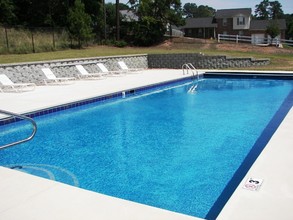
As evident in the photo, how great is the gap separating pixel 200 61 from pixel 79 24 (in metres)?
9.35

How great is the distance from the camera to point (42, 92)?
35.8 feet

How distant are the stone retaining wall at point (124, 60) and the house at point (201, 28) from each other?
2821 cm

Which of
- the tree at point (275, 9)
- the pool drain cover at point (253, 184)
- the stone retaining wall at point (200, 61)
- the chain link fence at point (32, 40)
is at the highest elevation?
the tree at point (275, 9)


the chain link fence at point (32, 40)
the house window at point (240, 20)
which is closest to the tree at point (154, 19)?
the chain link fence at point (32, 40)

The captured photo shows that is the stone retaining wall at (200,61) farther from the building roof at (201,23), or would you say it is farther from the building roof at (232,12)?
the building roof at (201,23)

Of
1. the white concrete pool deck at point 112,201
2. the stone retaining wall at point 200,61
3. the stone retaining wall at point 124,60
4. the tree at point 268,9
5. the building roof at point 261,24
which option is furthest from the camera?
the tree at point 268,9

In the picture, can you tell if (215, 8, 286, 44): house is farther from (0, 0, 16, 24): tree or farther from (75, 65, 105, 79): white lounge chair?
(75, 65, 105, 79): white lounge chair

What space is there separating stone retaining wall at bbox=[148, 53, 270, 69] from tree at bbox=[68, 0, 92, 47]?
Answer: 626 cm

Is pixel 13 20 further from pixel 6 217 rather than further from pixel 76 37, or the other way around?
pixel 6 217

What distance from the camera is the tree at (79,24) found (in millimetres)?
22769

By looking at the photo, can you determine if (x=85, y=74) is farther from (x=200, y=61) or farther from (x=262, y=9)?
(x=262, y=9)

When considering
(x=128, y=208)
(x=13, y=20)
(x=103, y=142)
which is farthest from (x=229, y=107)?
(x=13, y=20)

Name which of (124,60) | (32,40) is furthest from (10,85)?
(32,40)

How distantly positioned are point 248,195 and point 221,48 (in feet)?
82.3
